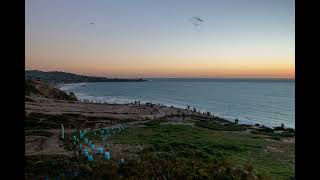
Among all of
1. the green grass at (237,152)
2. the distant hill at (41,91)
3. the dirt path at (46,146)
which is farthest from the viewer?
the distant hill at (41,91)

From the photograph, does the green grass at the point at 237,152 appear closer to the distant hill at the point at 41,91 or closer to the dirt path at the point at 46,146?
the dirt path at the point at 46,146

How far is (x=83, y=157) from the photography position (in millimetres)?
14828

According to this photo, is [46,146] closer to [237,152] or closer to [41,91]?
[237,152]

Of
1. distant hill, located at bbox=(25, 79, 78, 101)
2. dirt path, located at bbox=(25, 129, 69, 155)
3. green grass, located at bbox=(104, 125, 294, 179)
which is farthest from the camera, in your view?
distant hill, located at bbox=(25, 79, 78, 101)

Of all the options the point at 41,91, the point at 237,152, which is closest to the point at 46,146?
the point at 237,152

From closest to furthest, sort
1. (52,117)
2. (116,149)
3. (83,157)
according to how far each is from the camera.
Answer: (83,157), (116,149), (52,117)

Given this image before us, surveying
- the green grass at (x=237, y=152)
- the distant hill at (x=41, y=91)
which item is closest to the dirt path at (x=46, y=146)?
the green grass at (x=237, y=152)

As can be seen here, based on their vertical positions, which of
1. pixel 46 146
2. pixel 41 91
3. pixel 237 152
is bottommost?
pixel 237 152

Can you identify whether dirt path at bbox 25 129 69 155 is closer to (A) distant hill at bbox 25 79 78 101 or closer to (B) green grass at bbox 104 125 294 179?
(B) green grass at bbox 104 125 294 179

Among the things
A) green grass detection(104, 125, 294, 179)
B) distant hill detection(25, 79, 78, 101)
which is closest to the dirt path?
green grass detection(104, 125, 294, 179)

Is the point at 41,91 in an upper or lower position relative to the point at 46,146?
upper
